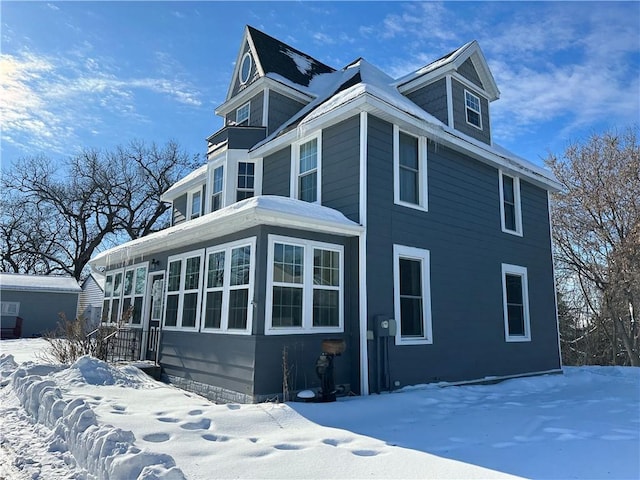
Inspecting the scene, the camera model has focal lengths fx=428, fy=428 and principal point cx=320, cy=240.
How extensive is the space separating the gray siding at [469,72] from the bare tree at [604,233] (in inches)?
369

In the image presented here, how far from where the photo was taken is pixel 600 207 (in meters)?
18.7

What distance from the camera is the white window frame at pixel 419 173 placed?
8.26m

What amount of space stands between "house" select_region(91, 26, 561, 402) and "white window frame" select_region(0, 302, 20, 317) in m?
13.4

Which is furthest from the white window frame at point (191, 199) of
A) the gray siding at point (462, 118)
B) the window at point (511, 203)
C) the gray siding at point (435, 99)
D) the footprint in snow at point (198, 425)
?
the footprint in snow at point (198, 425)

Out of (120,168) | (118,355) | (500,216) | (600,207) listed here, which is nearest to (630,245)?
(600,207)

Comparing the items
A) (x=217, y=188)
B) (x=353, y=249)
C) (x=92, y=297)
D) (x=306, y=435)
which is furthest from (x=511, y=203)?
(x=92, y=297)

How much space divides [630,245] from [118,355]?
18.9 m

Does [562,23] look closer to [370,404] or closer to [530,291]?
[530,291]

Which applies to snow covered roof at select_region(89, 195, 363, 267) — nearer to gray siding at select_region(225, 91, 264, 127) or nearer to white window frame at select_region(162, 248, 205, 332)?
Answer: white window frame at select_region(162, 248, 205, 332)

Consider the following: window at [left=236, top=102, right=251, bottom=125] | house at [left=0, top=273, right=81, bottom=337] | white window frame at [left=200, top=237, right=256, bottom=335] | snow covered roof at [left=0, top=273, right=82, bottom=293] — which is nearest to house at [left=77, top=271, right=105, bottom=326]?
house at [left=0, top=273, right=81, bottom=337]

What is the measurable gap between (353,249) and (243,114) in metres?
6.76

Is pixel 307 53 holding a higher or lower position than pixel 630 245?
higher

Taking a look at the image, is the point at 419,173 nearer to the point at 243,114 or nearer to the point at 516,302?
the point at 516,302

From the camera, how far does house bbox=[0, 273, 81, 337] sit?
22.0 m
